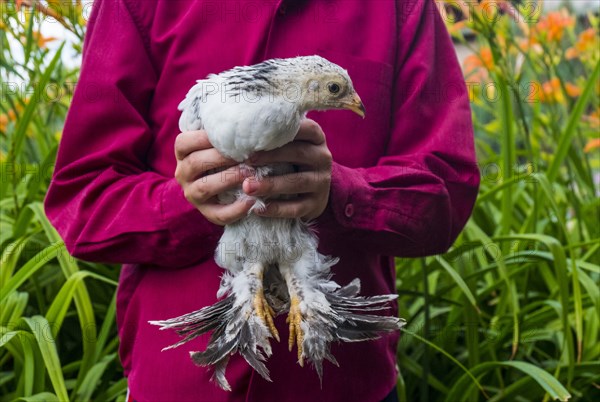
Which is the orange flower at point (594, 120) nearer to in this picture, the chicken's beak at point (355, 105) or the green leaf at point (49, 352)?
the chicken's beak at point (355, 105)

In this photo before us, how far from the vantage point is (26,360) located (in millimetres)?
1480

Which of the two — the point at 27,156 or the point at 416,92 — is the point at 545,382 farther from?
the point at 27,156

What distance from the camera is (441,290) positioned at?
1775 millimetres

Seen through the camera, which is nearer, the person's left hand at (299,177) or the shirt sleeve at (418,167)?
the person's left hand at (299,177)

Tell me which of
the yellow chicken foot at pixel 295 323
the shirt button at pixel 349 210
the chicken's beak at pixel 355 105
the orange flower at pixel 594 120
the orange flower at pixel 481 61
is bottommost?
the yellow chicken foot at pixel 295 323

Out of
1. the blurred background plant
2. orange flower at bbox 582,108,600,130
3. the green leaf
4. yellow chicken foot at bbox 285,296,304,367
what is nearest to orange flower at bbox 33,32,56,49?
the blurred background plant

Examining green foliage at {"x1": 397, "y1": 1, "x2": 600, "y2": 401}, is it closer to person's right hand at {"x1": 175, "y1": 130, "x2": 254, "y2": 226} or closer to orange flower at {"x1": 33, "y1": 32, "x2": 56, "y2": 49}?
person's right hand at {"x1": 175, "y1": 130, "x2": 254, "y2": 226}

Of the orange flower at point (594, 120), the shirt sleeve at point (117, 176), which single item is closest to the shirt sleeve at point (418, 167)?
the shirt sleeve at point (117, 176)

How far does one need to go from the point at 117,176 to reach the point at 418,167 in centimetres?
47

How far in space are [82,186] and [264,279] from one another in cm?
33

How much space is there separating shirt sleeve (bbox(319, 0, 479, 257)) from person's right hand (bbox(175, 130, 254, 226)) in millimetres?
162

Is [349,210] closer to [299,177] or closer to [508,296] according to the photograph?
[299,177]

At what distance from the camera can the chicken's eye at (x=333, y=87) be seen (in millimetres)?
935

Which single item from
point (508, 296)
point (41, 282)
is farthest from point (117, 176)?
point (508, 296)
